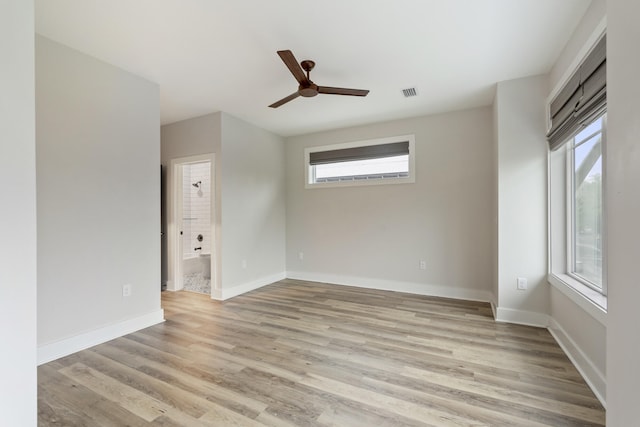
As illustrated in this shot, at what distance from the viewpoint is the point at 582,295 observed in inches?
81.2

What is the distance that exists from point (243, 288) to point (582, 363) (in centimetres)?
374

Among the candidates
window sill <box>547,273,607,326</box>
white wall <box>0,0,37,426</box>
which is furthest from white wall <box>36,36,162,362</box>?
window sill <box>547,273,607,326</box>

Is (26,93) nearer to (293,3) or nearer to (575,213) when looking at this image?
(293,3)

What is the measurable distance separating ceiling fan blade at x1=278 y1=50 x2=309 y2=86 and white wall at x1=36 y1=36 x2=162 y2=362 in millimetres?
1760

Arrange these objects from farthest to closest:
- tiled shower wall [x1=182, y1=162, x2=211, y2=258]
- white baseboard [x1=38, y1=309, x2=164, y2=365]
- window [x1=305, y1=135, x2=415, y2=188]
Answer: tiled shower wall [x1=182, y1=162, x2=211, y2=258]
window [x1=305, y1=135, x2=415, y2=188]
white baseboard [x1=38, y1=309, x2=164, y2=365]

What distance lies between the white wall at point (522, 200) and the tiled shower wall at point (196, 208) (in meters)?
5.05

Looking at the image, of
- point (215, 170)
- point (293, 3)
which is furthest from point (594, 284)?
point (215, 170)

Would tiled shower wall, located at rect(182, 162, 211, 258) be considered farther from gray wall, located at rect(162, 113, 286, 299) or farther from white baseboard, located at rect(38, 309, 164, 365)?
white baseboard, located at rect(38, 309, 164, 365)

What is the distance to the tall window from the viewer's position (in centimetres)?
209

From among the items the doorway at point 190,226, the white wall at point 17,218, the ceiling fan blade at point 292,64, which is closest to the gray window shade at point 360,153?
the doorway at point 190,226

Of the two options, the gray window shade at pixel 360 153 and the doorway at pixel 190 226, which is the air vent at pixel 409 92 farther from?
the doorway at pixel 190 226

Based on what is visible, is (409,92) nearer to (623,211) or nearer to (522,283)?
(522,283)

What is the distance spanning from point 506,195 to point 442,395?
214cm

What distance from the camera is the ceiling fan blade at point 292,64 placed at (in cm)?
208
